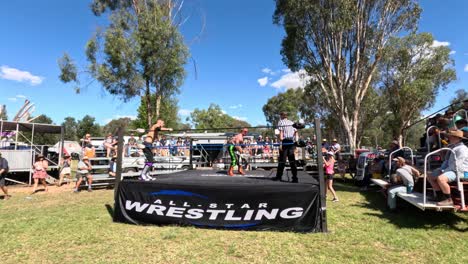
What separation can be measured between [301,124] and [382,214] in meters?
2.91

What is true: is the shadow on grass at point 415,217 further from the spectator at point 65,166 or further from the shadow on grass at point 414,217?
the spectator at point 65,166

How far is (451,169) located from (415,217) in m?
1.55

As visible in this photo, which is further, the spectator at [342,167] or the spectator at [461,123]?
the spectator at [342,167]

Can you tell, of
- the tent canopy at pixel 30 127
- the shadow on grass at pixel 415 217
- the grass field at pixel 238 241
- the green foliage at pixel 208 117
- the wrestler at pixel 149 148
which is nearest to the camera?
the grass field at pixel 238 241

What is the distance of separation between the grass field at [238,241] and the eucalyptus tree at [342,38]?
1513cm

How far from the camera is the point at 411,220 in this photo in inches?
236

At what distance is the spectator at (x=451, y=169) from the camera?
200 inches

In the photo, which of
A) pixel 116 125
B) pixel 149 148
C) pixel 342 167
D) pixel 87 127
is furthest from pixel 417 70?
pixel 116 125

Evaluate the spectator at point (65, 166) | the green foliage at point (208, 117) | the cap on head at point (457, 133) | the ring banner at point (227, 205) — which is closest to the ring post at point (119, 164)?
the ring banner at point (227, 205)

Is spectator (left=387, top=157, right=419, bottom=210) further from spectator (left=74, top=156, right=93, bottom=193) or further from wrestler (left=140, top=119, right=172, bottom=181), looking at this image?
spectator (left=74, top=156, right=93, bottom=193)

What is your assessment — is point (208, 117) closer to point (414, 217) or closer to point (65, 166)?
point (65, 166)

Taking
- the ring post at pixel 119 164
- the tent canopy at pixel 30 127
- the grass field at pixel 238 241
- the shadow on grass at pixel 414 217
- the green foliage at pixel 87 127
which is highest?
the green foliage at pixel 87 127

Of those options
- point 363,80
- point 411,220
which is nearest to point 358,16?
point 363,80

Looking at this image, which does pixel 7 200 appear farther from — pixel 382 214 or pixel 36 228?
pixel 382 214
